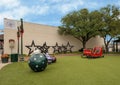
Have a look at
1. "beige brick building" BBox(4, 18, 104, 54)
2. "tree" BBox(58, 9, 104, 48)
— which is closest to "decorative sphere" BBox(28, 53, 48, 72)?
"beige brick building" BBox(4, 18, 104, 54)

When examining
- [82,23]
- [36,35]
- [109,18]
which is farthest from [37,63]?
[109,18]

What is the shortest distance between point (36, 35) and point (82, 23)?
834cm

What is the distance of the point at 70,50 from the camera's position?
1367 inches

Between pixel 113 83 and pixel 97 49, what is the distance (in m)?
15.1

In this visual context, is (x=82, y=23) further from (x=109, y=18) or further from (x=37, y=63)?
(x=37, y=63)

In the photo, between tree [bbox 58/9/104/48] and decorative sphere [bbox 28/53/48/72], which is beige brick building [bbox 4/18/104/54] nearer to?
tree [bbox 58/9/104/48]

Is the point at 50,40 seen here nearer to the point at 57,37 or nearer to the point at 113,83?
the point at 57,37

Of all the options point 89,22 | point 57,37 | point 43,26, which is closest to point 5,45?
point 43,26

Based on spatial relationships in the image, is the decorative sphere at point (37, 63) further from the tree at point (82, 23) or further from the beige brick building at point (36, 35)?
the tree at point (82, 23)

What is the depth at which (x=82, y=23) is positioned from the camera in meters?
31.3

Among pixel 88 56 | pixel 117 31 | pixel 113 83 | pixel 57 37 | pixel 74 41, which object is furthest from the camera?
pixel 74 41

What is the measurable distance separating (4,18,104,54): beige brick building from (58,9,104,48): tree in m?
1.72

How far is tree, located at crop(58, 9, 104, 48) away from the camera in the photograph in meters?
31.4

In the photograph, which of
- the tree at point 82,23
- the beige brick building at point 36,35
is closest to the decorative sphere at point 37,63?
the beige brick building at point 36,35
